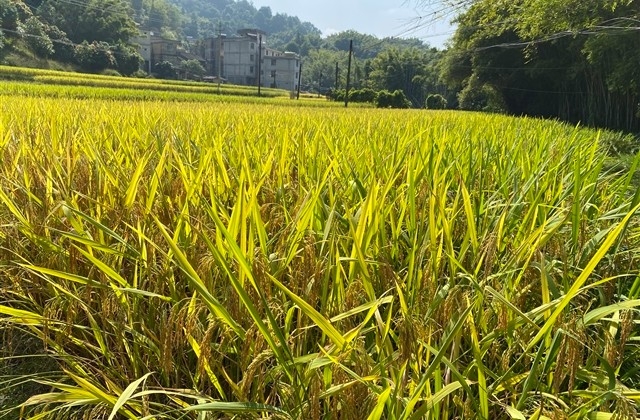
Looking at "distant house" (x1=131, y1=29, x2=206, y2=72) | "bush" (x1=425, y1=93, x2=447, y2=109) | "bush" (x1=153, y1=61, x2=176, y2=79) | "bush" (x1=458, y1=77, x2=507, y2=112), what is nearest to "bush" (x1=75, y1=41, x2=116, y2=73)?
"bush" (x1=153, y1=61, x2=176, y2=79)

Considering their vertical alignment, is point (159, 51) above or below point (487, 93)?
above

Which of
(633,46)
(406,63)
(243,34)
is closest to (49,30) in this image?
(243,34)

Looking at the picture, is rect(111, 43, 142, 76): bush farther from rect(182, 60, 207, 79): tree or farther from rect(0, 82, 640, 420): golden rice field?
rect(0, 82, 640, 420): golden rice field

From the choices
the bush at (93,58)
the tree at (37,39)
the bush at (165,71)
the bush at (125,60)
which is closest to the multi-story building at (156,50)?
the bush at (165,71)

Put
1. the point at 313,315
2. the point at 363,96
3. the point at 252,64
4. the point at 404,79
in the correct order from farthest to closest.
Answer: the point at 252,64 < the point at 404,79 < the point at 363,96 < the point at 313,315

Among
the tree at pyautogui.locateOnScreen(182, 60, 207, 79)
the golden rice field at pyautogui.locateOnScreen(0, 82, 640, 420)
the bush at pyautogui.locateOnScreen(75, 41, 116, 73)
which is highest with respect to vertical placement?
the tree at pyautogui.locateOnScreen(182, 60, 207, 79)

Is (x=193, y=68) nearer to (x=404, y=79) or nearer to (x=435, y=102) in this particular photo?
(x=404, y=79)

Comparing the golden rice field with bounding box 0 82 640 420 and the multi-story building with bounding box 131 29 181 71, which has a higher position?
the multi-story building with bounding box 131 29 181 71

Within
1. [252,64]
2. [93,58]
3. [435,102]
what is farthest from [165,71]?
[435,102]

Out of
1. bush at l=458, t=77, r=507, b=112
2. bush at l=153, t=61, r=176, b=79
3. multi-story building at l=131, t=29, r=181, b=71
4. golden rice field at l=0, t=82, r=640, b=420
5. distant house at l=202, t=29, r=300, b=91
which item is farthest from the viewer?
distant house at l=202, t=29, r=300, b=91

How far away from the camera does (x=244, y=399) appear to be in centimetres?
73

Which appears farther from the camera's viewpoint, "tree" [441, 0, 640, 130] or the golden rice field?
"tree" [441, 0, 640, 130]

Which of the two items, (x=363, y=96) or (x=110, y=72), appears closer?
(x=363, y=96)

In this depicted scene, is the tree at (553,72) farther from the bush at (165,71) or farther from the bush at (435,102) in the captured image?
the bush at (165,71)
